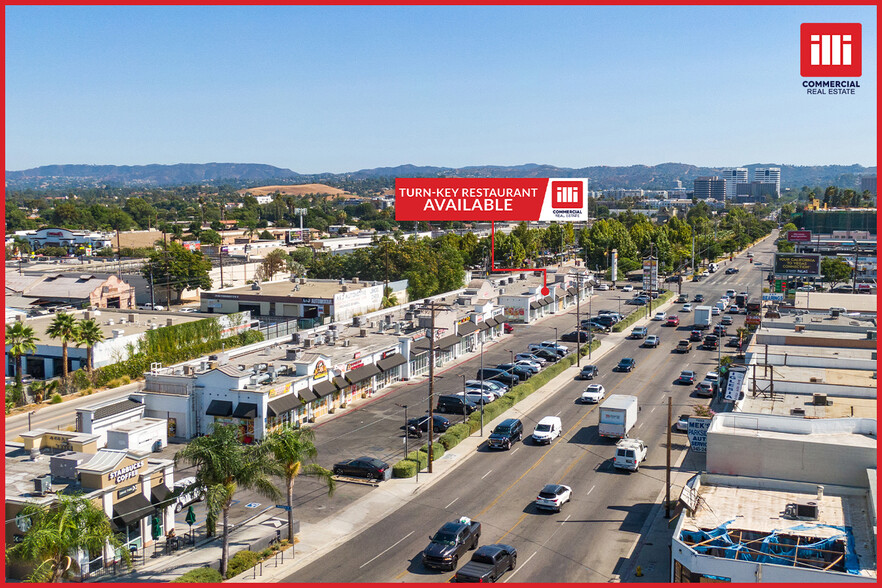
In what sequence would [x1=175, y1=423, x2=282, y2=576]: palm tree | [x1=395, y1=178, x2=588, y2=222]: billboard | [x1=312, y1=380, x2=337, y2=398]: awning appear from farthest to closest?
[x1=395, y1=178, x2=588, y2=222]: billboard → [x1=312, y1=380, x2=337, y2=398]: awning → [x1=175, y1=423, x2=282, y2=576]: palm tree

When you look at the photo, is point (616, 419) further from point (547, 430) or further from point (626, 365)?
point (626, 365)

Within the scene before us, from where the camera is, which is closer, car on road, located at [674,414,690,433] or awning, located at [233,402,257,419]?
awning, located at [233,402,257,419]

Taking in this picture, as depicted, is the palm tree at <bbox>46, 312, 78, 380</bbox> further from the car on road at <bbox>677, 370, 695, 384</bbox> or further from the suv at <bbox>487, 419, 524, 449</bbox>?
the car on road at <bbox>677, 370, 695, 384</bbox>

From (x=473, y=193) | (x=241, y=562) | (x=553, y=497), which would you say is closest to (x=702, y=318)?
(x=473, y=193)

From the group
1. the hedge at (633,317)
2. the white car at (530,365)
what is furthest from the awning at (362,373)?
the hedge at (633,317)

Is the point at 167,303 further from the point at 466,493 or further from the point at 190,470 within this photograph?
the point at 466,493

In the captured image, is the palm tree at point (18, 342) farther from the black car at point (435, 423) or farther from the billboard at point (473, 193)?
the billboard at point (473, 193)

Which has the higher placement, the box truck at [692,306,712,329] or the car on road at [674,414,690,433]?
the box truck at [692,306,712,329]

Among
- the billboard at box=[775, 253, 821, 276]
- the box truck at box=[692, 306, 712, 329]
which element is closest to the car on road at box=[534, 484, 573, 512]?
the box truck at box=[692, 306, 712, 329]
